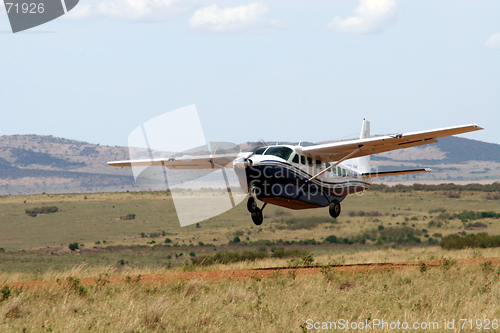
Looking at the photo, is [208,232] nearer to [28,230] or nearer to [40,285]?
[28,230]

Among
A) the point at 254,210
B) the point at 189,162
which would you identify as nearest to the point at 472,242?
the point at 189,162

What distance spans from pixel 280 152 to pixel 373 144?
411 centimetres

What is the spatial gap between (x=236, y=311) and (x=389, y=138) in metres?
10.4

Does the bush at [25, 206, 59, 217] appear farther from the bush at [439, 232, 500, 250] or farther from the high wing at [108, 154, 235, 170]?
the high wing at [108, 154, 235, 170]

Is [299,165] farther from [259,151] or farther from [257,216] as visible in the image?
[257,216]

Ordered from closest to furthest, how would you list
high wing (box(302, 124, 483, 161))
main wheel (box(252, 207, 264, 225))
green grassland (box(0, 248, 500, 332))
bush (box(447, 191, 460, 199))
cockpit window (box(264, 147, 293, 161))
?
green grassland (box(0, 248, 500, 332)), high wing (box(302, 124, 483, 161)), cockpit window (box(264, 147, 293, 161)), main wheel (box(252, 207, 264, 225)), bush (box(447, 191, 460, 199))

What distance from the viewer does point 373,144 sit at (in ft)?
73.0

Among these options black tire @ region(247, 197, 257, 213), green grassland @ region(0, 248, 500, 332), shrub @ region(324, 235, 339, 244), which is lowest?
shrub @ region(324, 235, 339, 244)

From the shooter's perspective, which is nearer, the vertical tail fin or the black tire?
the black tire

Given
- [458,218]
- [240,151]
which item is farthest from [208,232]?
[240,151]

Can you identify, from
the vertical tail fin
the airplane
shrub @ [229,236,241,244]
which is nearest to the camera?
the airplane

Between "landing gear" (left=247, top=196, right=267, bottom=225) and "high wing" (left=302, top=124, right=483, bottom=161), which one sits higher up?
"high wing" (left=302, top=124, right=483, bottom=161)

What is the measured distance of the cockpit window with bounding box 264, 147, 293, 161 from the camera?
21641 mm

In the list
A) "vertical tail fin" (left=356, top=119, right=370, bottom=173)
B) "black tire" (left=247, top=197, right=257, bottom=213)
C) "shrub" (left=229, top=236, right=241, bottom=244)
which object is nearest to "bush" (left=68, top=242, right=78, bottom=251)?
"shrub" (left=229, top=236, right=241, bottom=244)
